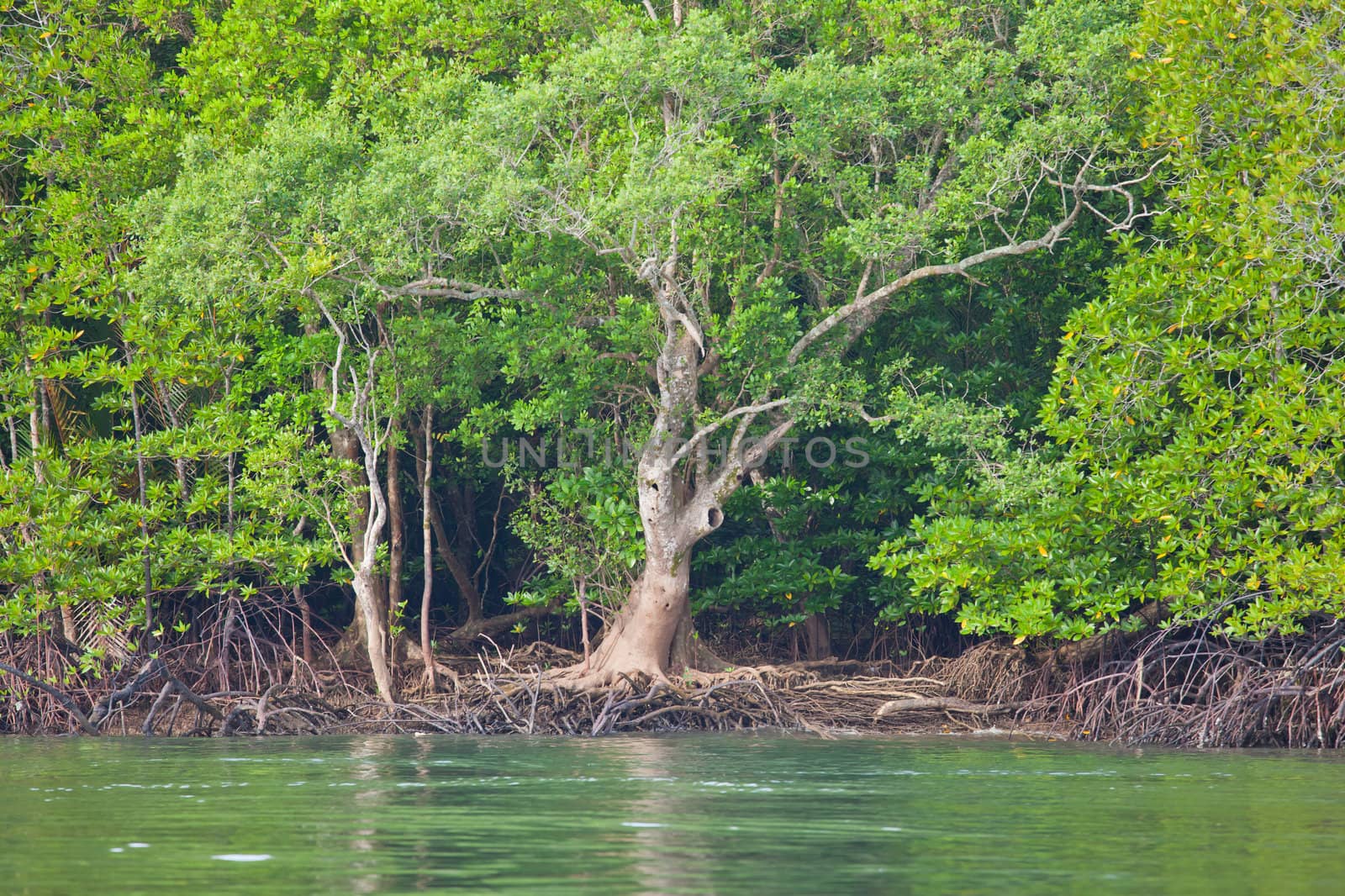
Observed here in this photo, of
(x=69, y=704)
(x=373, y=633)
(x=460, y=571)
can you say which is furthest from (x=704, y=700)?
(x=69, y=704)

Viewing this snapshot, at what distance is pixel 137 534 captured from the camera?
56.2 ft

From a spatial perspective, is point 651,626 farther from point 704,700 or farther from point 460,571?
point 460,571

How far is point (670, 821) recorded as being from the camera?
28.1 ft

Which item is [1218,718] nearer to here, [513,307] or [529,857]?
[513,307]

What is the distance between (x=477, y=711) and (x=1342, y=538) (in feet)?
26.1

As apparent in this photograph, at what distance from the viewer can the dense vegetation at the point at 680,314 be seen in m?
14.1

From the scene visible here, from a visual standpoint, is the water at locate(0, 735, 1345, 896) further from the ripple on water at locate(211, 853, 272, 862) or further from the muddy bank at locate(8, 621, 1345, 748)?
the muddy bank at locate(8, 621, 1345, 748)

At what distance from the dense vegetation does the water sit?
283 cm

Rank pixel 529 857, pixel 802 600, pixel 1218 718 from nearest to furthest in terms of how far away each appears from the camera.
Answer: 1. pixel 529 857
2. pixel 1218 718
3. pixel 802 600

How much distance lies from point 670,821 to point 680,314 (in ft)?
26.0

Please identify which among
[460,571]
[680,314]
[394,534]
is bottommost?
[460,571]

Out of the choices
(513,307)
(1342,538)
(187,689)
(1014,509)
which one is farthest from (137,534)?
(1342,538)

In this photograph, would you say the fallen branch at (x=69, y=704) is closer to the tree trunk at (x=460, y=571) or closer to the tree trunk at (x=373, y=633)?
the tree trunk at (x=373, y=633)

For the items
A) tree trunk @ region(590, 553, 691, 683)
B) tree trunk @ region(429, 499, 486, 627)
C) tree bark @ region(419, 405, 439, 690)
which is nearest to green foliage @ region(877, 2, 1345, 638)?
tree trunk @ region(590, 553, 691, 683)
